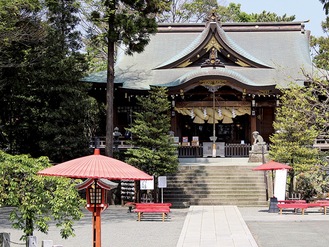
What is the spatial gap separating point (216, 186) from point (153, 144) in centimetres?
330

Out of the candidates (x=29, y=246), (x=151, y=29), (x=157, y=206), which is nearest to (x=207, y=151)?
(x=151, y=29)

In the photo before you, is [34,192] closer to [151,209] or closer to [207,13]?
[151,209]

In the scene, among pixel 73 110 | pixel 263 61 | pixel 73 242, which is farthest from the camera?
pixel 263 61

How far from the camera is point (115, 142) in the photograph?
23516 mm

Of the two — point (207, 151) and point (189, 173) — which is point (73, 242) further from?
point (207, 151)

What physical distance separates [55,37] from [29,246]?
49.7 ft

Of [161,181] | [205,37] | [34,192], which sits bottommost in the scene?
[161,181]

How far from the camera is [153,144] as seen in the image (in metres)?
19.5

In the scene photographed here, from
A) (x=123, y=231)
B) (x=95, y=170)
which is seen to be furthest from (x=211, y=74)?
(x=95, y=170)

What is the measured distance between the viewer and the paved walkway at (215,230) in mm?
11734

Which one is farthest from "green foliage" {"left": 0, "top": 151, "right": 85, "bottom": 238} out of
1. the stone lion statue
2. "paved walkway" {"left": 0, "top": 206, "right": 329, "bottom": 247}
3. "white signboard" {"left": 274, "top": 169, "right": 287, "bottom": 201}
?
the stone lion statue

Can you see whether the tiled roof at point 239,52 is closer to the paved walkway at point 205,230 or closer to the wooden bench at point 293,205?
the wooden bench at point 293,205

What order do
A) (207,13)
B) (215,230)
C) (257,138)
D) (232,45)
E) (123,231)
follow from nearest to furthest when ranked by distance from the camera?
1. (215,230)
2. (123,231)
3. (257,138)
4. (232,45)
5. (207,13)

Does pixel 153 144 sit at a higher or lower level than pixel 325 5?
lower
